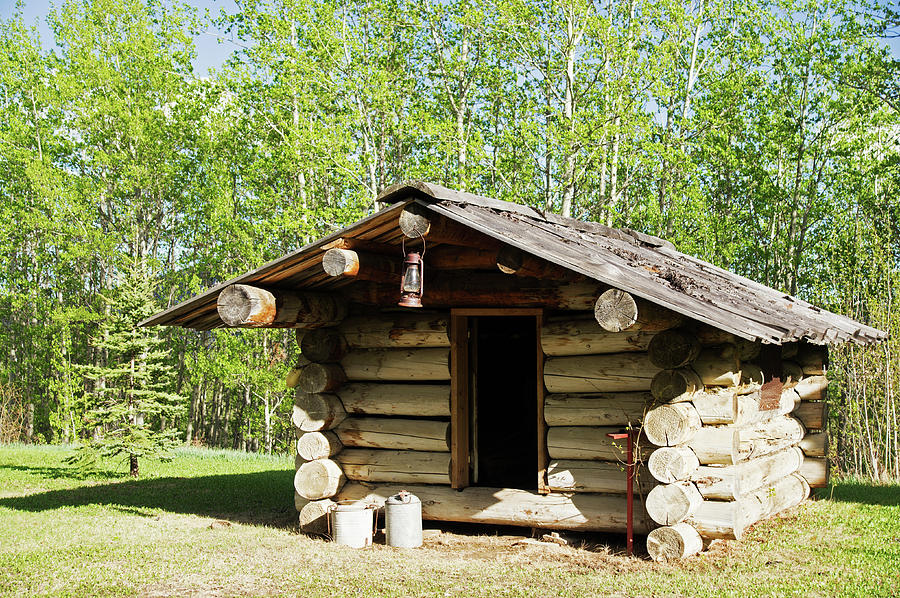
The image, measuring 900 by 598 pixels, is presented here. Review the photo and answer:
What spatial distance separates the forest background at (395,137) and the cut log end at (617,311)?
13128 millimetres

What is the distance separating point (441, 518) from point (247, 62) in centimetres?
1933

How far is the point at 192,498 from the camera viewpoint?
37.3 ft

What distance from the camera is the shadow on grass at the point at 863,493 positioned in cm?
1099

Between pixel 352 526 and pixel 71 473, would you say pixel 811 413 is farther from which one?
pixel 71 473

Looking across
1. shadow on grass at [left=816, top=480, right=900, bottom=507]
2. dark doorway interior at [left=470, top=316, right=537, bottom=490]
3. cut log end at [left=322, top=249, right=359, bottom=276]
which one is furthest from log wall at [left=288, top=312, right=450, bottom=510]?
shadow on grass at [left=816, top=480, right=900, bottom=507]

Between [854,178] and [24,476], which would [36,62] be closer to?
[24,476]

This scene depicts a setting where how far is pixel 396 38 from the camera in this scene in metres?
25.3

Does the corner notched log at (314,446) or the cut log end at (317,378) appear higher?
the cut log end at (317,378)

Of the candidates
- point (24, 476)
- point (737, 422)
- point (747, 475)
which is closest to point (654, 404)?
point (737, 422)

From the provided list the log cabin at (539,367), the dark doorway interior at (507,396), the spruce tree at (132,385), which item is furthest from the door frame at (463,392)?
the spruce tree at (132,385)

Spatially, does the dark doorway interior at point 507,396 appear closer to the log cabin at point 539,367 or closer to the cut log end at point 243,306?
the log cabin at point 539,367

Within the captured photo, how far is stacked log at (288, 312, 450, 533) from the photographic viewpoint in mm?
9000

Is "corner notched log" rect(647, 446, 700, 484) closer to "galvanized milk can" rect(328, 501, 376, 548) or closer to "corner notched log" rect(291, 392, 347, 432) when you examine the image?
"galvanized milk can" rect(328, 501, 376, 548)

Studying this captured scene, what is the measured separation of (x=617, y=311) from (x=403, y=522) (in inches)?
128
